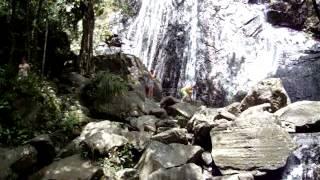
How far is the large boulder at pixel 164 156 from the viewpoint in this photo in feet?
29.1

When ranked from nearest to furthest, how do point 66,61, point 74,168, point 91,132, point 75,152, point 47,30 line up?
point 74,168, point 75,152, point 91,132, point 47,30, point 66,61

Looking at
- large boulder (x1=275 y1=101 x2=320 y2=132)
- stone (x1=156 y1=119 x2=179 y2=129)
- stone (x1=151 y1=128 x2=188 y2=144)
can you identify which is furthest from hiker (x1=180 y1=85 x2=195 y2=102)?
stone (x1=151 y1=128 x2=188 y2=144)

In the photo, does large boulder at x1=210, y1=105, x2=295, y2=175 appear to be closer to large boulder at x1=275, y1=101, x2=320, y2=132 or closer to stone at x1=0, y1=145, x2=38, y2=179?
large boulder at x1=275, y1=101, x2=320, y2=132

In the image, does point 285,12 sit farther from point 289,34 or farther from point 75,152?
point 75,152

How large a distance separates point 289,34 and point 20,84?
39.5 feet

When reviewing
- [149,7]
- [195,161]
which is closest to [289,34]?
[149,7]

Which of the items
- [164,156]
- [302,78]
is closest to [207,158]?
[164,156]

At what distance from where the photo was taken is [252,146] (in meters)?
9.50

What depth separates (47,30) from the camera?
13062mm

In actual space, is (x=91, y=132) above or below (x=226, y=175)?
above

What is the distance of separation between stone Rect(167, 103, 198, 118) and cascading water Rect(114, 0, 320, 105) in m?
3.80

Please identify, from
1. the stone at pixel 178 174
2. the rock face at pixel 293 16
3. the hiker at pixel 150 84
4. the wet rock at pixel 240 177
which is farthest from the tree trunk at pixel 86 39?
the rock face at pixel 293 16

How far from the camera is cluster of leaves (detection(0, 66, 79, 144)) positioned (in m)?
10.0

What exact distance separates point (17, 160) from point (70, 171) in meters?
1.09
